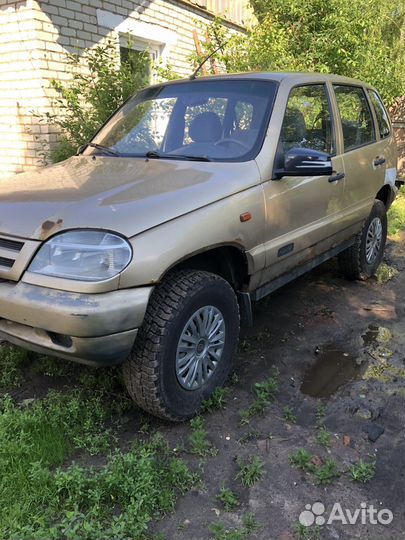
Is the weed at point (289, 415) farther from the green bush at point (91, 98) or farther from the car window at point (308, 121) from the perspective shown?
the green bush at point (91, 98)

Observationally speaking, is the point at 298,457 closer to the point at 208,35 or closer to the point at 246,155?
the point at 246,155

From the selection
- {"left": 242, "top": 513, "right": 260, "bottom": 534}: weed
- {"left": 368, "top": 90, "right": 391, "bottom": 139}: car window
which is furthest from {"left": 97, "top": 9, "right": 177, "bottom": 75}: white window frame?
{"left": 242, "top": 513, "right": 260, "bottom": 534}: weed

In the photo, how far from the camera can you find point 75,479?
2281 millimetres

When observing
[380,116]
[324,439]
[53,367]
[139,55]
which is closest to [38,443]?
[53,367]

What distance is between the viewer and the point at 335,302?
4.71 metres

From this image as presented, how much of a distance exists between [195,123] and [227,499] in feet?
8.04

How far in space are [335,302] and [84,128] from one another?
131 inches

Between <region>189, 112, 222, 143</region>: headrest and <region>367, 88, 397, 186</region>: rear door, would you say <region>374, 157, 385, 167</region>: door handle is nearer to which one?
<region>367, 88, 397, 186</region>: rear door

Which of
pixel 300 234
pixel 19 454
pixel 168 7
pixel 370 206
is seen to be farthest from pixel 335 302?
pixel 168 7

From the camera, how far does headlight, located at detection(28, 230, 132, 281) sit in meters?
2.29

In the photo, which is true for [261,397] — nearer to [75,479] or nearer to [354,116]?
[75,479]

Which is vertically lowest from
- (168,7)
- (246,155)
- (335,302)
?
(335,302)

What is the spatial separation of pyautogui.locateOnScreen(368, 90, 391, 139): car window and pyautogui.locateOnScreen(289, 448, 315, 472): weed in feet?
12.0

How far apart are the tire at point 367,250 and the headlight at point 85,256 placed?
3175 mm
